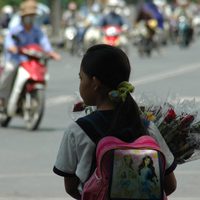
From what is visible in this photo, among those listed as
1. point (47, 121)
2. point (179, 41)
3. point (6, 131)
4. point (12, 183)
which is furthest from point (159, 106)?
point (179, 41)

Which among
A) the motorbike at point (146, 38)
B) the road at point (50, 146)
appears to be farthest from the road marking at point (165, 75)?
the motorbike at point (146, 38)

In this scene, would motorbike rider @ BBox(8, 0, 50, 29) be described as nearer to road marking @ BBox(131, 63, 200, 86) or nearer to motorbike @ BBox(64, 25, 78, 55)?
motorbike @ BBox(64, 25, 78, 55)

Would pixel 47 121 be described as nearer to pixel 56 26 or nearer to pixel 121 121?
pixel 121 121

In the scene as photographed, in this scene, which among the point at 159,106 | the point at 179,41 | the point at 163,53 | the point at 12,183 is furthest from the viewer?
the point at 179,41

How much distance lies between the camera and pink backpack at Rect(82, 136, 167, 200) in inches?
188

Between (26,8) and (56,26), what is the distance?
97.8 feet

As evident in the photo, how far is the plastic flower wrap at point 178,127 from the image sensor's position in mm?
5305

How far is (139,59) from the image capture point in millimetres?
37750

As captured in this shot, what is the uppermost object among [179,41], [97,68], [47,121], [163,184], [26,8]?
[97,68]

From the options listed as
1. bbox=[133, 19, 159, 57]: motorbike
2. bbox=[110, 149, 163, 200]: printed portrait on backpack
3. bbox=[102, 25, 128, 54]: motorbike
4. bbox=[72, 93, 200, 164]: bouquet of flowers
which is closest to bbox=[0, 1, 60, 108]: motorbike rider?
bbox=[72, 93, 200, 164]: bouquet of flowers

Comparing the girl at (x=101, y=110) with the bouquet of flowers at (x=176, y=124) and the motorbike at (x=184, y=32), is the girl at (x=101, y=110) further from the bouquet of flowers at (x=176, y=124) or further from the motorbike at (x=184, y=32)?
the motorbike at (x=184, y=32)

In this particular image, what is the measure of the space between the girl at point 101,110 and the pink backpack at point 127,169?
0.06 m

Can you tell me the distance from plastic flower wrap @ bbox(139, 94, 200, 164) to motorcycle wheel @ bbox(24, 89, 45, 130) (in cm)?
994

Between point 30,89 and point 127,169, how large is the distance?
10.8 meters
